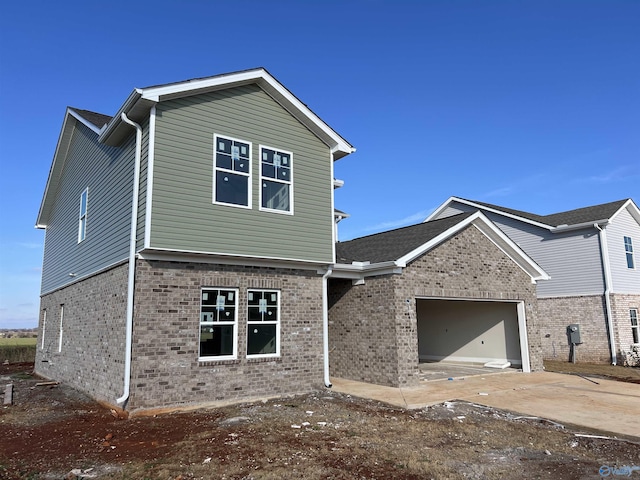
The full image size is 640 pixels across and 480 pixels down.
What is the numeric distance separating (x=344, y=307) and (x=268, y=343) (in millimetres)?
3693

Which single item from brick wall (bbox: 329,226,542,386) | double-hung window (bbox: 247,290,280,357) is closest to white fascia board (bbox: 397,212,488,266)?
brick wall (bbox: 329,226,542,386)

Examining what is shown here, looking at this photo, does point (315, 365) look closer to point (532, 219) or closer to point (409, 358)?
point (409, 358)

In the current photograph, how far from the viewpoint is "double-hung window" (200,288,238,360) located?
34.9 feet

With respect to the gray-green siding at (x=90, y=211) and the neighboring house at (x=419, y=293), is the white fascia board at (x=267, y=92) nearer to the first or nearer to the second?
the gray-green siding at (x=90, y=211)

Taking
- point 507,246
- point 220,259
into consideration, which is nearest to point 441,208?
point 507,246

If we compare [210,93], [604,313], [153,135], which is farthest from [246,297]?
[604,313]

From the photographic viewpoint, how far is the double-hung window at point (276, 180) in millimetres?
11828

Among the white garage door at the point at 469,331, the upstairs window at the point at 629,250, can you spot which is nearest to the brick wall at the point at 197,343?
the white garage door at the point at 469,331

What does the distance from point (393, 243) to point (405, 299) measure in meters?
2.58

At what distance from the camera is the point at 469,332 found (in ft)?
62.7

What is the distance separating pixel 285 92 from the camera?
1228 cm

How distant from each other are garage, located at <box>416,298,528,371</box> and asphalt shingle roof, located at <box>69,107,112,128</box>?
12535 mm

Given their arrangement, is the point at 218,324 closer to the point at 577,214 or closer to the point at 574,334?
the point at 574,334

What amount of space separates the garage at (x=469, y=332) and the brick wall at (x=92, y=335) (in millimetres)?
11241
